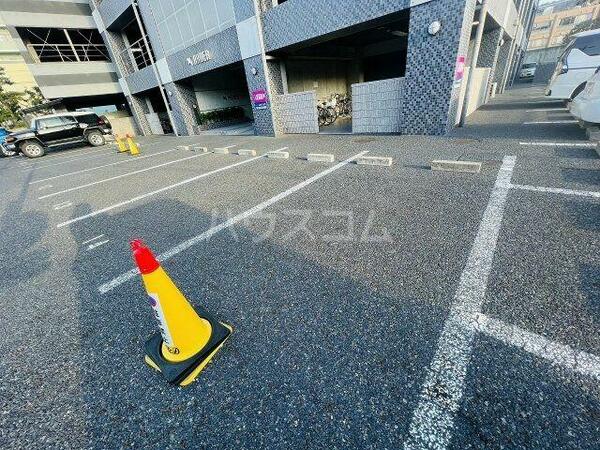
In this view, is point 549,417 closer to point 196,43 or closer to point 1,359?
point 1,359

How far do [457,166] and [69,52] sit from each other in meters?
27.8

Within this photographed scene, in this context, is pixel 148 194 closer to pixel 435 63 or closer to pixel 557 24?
pixel 435 63

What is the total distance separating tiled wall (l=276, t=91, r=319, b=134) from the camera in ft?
31.7

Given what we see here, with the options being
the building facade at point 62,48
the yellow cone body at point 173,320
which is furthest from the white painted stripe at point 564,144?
the building facade at point 62,48

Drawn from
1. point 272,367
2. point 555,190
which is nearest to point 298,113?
point 555,190

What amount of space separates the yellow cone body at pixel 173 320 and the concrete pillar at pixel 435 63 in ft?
24.7

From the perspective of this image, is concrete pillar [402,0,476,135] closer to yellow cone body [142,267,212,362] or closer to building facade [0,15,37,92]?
yellow cone body [142,267,212,362]

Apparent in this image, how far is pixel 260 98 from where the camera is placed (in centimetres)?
1038

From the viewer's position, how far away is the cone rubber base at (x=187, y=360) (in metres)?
1.55

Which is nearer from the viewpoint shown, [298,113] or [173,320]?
[173,320]

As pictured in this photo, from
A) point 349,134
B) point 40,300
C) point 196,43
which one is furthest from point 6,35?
point 40,300

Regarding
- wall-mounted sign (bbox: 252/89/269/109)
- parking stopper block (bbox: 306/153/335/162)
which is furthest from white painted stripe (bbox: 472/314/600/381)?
wall-mounted sign (bbox: 252/89/269/109)

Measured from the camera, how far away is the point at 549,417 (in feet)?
3.99

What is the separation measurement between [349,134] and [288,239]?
710 centimetres
